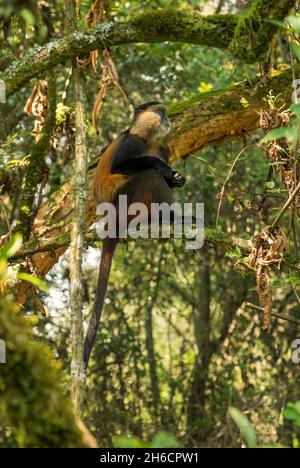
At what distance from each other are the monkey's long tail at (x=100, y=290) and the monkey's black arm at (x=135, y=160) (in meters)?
1.13

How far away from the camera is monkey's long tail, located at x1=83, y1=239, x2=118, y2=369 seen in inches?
192

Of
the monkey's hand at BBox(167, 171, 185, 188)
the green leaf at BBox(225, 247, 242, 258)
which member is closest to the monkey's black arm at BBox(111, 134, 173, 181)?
the monkey's hand at BBox(167, 171, 185, 188)

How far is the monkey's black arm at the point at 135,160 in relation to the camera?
6590 mm

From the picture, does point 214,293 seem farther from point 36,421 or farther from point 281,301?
point 36,421

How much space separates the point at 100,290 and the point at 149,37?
1.85 m

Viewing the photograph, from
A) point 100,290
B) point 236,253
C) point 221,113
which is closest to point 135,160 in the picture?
point 221,113

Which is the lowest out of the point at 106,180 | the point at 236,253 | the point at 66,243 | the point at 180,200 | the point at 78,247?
the point at 78,247

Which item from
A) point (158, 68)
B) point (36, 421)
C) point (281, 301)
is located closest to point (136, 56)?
point (158, 68)

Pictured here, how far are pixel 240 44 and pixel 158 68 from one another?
15.0 ft

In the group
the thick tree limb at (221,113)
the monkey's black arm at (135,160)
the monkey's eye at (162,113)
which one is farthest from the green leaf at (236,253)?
the monkey's black arm at (135,160)

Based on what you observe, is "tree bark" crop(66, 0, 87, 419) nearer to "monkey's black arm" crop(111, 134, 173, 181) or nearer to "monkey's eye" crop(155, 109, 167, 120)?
"monkey's eye" crop(155, 109, 167, 120)

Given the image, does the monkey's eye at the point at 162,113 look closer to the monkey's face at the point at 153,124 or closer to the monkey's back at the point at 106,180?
the monkey's face at the point at 153,124

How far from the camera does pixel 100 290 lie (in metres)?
5.32

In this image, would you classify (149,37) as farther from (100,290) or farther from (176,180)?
(176,180)
